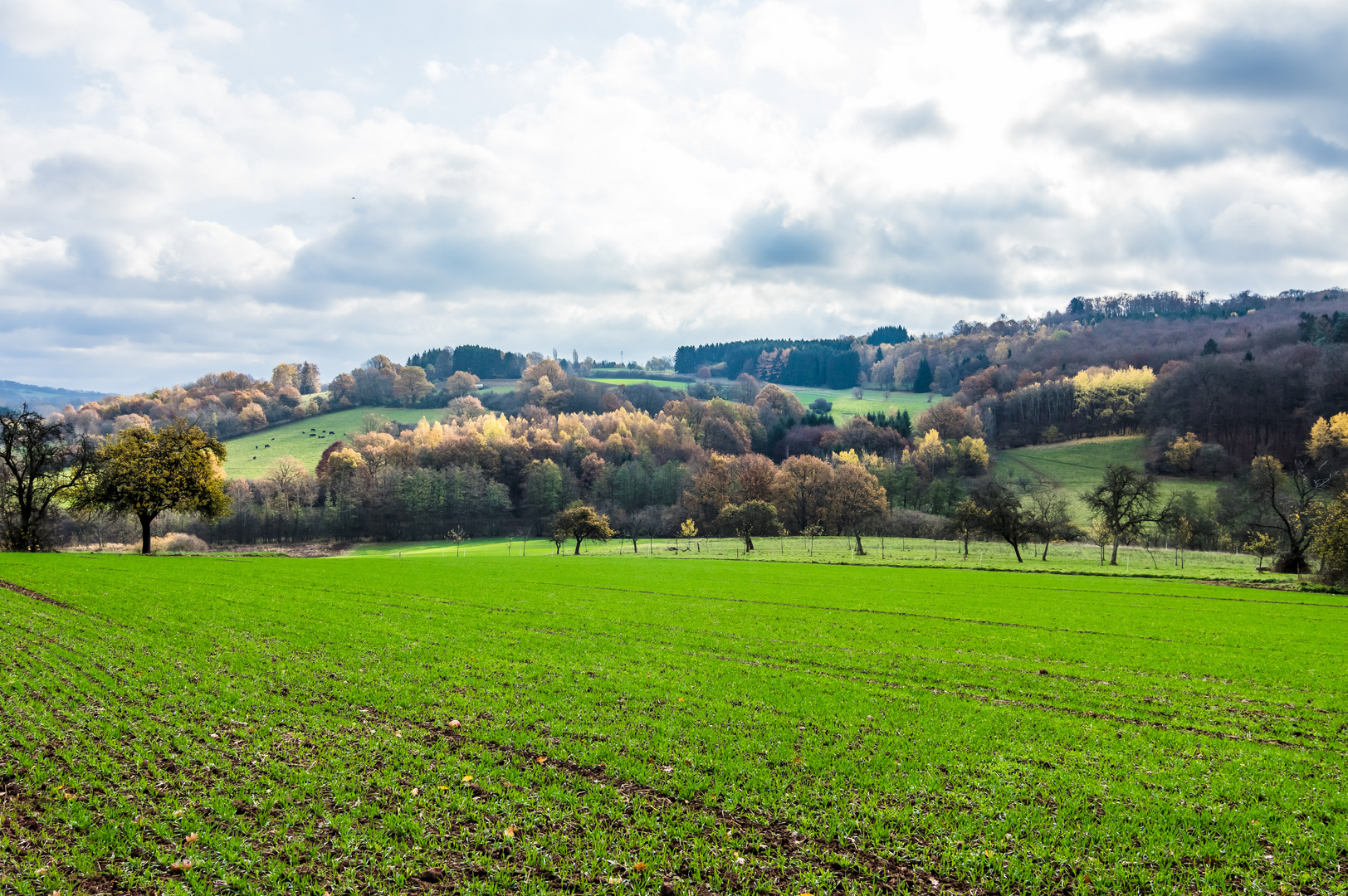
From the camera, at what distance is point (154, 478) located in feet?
186

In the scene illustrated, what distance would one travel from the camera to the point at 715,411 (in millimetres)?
160500

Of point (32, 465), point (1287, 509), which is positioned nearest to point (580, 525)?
point (32, 465)

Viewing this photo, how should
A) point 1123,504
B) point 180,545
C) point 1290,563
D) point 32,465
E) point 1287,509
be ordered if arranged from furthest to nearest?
point 180,545 → point 1287,509 → point 1123,504 → point 1290,563 → point 32,465

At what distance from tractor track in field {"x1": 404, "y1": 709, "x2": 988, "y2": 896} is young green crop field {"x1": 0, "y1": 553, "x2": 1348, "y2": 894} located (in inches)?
1.6

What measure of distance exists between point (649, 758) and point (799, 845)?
350 centimetres

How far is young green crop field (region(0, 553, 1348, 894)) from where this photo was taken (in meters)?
8.25

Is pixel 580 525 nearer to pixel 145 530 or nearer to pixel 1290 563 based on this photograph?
pixel 145 530

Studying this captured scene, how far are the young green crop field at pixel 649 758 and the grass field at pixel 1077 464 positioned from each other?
329 ft

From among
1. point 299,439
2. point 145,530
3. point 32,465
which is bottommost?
point 145,530

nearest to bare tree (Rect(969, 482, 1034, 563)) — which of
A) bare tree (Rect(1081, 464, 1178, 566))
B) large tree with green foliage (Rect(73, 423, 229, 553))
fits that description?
bare tree (Rect(1081, 464, 1178, 566))

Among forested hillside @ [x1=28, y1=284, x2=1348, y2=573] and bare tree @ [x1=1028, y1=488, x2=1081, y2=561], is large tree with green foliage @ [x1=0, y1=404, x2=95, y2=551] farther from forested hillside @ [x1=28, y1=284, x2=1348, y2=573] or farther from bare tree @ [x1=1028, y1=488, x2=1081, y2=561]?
bare tree @ [x1=1028, y1=488, x2=1081, y2=561]

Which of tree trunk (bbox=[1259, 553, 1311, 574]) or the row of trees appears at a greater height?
the row of trees

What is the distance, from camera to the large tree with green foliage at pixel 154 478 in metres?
56.3

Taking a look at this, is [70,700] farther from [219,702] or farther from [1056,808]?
[1056,808]
